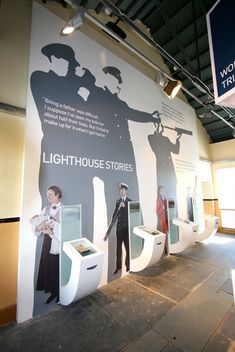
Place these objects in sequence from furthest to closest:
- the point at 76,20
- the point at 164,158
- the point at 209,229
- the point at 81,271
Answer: the point at 209,229
the point at 164,158
the point at 76,20
the point at 81,271

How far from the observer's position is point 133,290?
2695 millimetres

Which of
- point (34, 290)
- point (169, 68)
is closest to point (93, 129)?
point (34, 290)

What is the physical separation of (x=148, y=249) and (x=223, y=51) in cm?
297

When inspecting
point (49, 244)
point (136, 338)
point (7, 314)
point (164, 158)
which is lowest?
point (136, 338)

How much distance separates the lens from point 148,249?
3.15 m

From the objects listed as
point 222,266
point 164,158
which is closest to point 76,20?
point 164,158

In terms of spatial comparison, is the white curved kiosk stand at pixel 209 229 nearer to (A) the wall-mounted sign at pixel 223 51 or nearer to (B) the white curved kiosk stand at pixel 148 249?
(B) the white curved kiosk stand at pixel 148 249

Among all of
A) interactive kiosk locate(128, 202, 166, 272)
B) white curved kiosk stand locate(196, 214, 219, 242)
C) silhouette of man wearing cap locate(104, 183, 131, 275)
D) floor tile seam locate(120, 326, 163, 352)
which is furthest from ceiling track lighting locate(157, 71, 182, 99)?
floor tile seam locate(120, 326, 163, 352)

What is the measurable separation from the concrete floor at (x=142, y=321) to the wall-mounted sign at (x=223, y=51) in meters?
2.45

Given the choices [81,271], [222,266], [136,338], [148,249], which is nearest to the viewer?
[136,338]

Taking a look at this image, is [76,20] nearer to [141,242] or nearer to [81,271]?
[81,271]

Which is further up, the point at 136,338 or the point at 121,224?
the point at 121,224

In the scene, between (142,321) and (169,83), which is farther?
(169,83)

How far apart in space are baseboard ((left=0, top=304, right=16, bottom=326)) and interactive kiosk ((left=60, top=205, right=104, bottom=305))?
55 centimetres
